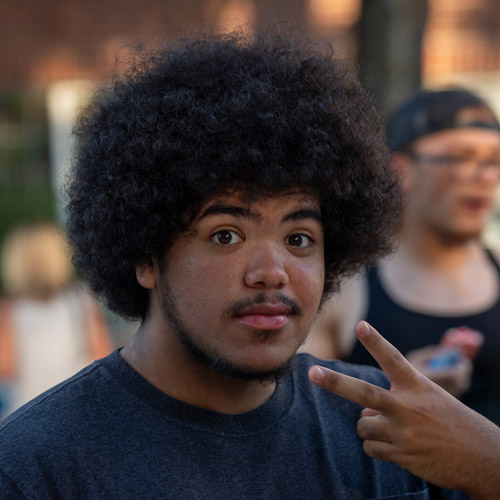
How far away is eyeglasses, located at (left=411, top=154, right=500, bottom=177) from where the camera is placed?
12.5 feet

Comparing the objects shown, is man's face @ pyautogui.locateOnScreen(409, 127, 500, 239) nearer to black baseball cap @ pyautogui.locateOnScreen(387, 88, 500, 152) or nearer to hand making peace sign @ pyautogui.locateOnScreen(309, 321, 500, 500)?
black baseball cap @ pyautogui.locateOnScreen(387, 88, 500, 152)

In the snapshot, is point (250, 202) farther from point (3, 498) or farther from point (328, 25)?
point (328, 25)

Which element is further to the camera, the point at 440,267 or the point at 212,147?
the point at 440,267

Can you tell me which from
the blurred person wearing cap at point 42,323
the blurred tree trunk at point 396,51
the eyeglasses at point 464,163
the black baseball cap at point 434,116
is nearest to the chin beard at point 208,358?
the eyeglasses at point 464,163

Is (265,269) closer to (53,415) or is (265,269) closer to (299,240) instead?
(299,240)

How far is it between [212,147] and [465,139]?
2.17 meters

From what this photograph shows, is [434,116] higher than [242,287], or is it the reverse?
[434,116]

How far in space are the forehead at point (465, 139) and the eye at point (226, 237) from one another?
2173 millimetres

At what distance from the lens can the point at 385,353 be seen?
192 centimetres

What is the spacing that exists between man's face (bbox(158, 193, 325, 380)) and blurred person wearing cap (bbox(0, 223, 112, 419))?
9.56ft

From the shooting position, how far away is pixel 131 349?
86.7 inches

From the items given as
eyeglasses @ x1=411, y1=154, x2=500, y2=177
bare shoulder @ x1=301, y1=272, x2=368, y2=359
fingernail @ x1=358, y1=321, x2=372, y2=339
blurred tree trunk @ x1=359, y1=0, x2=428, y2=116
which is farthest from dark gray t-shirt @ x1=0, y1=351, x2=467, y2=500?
blurred tree trunk @ x1=359, y1=0, x2=428, y2=116

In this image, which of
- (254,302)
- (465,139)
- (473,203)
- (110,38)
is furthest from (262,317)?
(110,38)

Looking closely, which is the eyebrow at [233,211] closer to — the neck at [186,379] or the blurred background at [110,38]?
the neck at [186,379]
